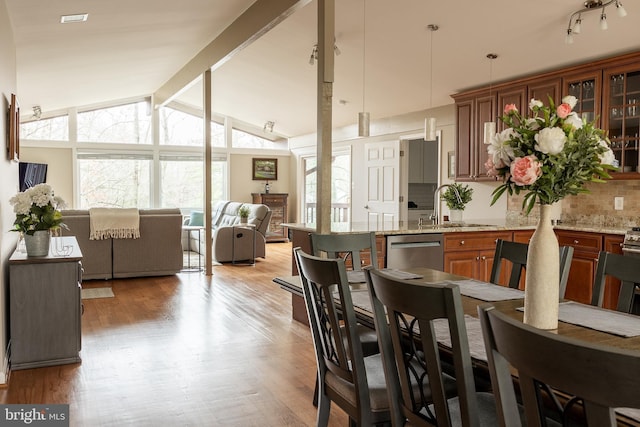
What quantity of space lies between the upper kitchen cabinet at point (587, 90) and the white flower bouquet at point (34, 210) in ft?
15.0

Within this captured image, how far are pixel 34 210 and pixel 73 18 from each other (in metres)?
2.22

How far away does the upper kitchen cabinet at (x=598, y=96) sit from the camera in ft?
15.8

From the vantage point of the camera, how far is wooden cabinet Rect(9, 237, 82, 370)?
366 centimetres

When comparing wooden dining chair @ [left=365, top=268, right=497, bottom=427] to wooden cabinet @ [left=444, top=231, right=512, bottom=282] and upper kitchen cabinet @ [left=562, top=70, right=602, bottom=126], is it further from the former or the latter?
upper kitchen cabinet @ [left=562, top=70, right=602, bottom=126]

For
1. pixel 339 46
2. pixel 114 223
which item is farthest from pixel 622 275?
pixel 114 223

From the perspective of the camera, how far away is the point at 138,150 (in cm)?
1134

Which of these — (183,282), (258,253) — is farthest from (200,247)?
(183,282)

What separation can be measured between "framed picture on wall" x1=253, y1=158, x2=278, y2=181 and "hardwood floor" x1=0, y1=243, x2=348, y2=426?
21.4 feet

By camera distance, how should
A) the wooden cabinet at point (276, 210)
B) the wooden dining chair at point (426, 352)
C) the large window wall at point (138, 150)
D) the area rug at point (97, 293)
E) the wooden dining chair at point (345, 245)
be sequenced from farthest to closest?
the wooden cabinet at point (276, 210)
the large window wall at point (138, 150)
the area rug at point (97, 293)
the wooden dining chair at point (345, 245)
the wooden dining chair at point (426, 352)

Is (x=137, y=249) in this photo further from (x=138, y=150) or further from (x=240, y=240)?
(x=138, y=150)

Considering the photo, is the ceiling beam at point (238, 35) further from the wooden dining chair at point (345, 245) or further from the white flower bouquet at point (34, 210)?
the white flower bouquet at point (34, 210)

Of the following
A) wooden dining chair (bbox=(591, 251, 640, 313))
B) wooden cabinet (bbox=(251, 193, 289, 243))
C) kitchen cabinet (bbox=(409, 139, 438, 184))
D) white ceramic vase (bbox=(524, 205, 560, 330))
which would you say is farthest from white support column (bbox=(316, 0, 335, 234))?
wooden cabinet (bbox=(251, 193, 289, 243))

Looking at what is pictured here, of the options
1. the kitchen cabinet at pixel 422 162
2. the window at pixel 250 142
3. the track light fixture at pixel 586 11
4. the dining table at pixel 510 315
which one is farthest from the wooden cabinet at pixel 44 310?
the window at pixel 250 142

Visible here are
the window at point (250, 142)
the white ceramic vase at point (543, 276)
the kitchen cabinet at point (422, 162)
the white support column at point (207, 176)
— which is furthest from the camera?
the window at point (250, 142)
